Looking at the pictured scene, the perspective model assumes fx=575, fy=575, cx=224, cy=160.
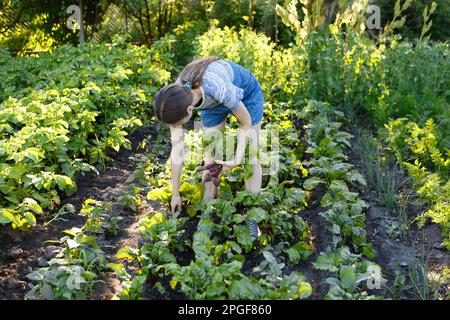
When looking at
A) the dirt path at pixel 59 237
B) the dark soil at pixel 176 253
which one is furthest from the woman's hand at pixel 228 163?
the dirt path at pixel 59 237

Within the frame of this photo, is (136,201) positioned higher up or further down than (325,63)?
further down

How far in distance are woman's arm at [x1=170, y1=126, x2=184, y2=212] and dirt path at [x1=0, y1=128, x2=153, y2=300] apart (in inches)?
12.9

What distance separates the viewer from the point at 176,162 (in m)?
3.14

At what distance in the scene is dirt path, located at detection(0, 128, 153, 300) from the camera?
283 cm

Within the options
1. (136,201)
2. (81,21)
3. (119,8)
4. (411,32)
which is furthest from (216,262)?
(411,32)

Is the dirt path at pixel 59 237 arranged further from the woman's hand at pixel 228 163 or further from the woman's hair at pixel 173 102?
the woman's hair at pixel 173 102

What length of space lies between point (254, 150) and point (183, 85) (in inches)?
23.8

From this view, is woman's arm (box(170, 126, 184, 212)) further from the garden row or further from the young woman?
the garden row

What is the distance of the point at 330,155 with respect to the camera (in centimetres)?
409

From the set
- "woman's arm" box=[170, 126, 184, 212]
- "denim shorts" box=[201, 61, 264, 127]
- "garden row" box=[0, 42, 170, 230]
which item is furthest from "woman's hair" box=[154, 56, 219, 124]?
"garden row" box=[0, 42, 170, 230]

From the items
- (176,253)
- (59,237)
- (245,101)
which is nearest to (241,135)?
(245,101)

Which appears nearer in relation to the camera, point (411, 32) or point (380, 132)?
point (380, 132)

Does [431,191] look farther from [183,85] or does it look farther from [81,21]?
[81,21]

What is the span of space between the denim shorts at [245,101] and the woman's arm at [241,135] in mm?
276
